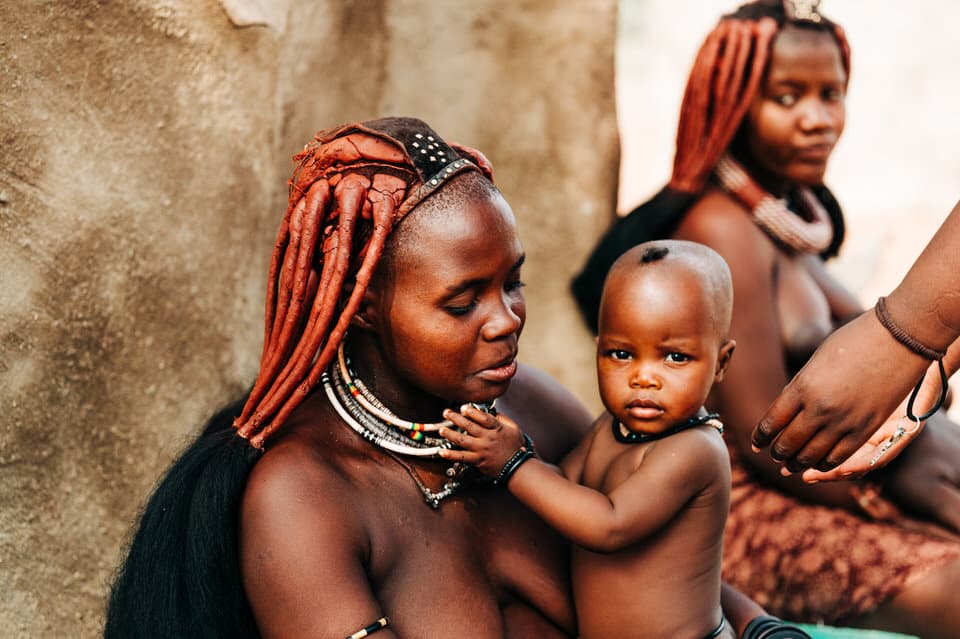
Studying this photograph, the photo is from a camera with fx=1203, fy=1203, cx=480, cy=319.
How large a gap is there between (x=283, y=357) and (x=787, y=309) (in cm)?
231

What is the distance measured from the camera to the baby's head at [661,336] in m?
2.60

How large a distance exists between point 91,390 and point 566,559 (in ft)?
4.31

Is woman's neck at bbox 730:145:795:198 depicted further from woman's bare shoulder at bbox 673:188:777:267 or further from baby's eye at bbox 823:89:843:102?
baby's eye at bbox 823:89:843:102

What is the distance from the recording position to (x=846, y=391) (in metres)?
2.35

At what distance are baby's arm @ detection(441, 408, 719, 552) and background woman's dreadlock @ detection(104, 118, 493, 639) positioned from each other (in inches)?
13.8

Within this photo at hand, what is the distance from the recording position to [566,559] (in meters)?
2.78

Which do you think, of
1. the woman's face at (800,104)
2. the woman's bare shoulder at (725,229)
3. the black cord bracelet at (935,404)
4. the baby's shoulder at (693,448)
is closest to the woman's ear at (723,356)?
the baby's shoulder at (693,448)

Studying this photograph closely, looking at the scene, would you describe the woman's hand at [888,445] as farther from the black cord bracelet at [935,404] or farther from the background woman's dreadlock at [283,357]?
the background woman's dreadlock at [283,357]

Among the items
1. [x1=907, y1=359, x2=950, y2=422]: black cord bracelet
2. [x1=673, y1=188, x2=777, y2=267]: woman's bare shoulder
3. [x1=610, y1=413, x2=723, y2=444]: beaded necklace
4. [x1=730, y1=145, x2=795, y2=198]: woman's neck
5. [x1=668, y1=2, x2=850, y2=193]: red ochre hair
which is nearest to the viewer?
[x1=907, y1=359, x2=950, y2=422]: black cord bracelet

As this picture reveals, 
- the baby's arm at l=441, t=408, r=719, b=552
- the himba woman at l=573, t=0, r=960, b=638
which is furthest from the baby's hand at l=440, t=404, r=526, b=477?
the himba woman at l=573, t=0, r=960, b=638

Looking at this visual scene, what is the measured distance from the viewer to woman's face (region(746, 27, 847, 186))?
4270 mm

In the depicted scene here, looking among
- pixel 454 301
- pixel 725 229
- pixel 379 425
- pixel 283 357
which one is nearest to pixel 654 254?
pixel 454 301

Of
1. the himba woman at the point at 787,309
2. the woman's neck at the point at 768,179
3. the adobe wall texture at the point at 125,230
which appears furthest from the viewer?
the woman's neck at the point at 768,179

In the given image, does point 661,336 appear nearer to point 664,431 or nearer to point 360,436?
point 664,431
